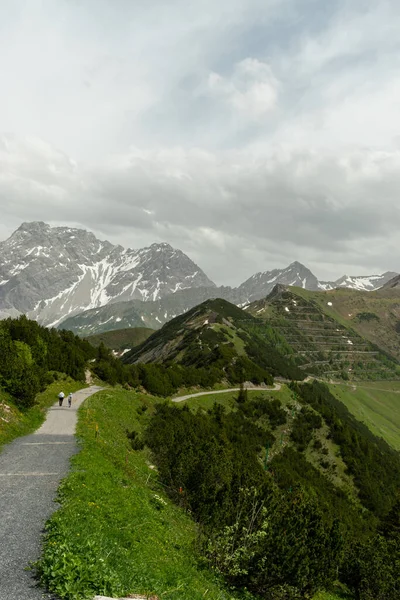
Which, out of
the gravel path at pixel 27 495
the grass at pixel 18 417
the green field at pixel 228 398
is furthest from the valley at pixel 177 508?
the green field at pixel 228 398

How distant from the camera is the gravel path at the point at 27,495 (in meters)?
10.5

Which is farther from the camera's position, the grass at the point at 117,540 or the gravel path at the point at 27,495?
the gravel path at the point at 27,495

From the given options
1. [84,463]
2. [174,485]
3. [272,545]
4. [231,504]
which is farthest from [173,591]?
[174,485]

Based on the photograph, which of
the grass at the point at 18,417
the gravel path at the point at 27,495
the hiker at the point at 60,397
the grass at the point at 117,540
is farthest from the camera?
the hiker at the point at 60,397

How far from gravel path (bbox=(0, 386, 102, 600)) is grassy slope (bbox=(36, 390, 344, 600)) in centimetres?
59

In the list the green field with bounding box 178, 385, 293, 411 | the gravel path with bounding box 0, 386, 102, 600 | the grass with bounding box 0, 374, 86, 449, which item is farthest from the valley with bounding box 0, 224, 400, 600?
the green field with bounding box 178, 385, 293, 411

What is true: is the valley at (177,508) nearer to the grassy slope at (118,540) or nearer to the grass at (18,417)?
the grassy slope at (118,540)

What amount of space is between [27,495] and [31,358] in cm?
4073

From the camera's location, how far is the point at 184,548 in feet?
57.7

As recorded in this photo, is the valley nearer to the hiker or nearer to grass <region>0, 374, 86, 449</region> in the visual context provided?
grass <region>0, 374, 86, 449</region>

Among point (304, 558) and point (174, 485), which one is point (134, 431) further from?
point (304, 558)

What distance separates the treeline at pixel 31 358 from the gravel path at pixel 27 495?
18.7ft

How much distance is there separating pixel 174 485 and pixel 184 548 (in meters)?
10.6

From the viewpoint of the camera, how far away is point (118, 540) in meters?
14.3
